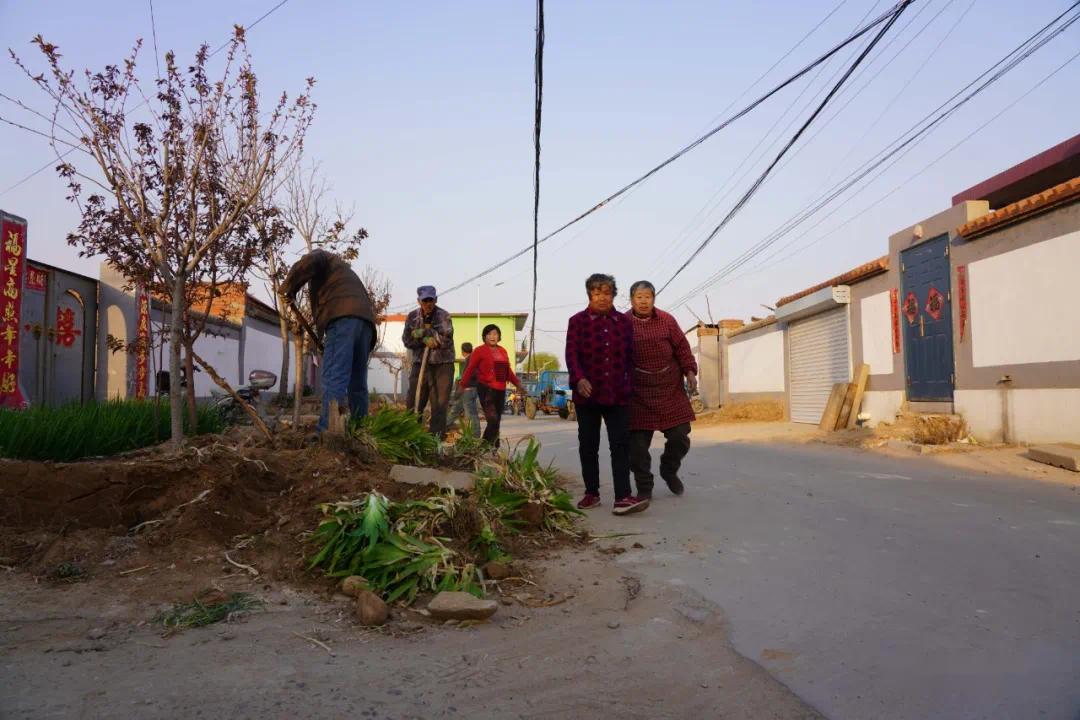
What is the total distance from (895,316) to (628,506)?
10.1m

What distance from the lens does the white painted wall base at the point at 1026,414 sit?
9.09 m

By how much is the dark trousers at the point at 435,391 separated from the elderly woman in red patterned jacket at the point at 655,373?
241 centimetres

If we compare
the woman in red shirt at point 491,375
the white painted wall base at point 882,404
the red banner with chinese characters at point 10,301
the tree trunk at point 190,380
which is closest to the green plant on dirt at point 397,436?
the tree trunk at point 190,380

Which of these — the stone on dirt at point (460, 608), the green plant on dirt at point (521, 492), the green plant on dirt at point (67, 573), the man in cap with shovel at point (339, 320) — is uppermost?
the man in cap with shovel at point (339, 320)

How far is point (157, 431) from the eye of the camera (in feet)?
22.6

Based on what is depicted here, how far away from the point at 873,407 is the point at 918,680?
1279 cm

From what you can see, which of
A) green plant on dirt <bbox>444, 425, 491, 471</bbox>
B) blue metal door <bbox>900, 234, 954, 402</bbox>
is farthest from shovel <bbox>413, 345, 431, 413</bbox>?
blue metal door <bbox>900, 234, 954, 402</bbox>

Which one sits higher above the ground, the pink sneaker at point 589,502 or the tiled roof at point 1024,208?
the tiled roof at point 1024,208

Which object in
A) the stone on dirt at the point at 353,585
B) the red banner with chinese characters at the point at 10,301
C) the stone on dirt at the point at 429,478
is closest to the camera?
the stone on dirt at the point at 353,585

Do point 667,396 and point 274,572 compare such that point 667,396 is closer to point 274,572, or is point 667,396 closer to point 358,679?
point 274,572

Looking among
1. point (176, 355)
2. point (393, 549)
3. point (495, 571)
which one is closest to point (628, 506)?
point (495, 571)

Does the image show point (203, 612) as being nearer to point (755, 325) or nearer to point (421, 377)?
point (421, 377)

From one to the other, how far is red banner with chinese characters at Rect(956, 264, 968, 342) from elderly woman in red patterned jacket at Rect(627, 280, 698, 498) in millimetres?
7538

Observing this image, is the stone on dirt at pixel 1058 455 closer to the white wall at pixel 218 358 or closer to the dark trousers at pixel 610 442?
the dark trousers at pixel 610 442
